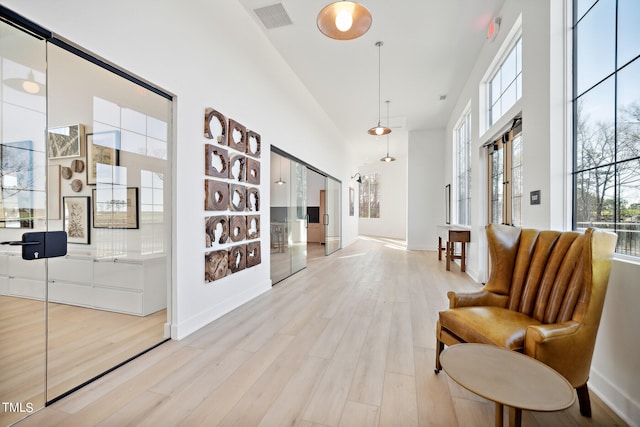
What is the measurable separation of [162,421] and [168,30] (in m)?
2.89

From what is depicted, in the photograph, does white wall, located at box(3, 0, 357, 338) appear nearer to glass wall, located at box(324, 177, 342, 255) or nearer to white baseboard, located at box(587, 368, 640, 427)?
white baseboard, located at box(587, 368, 640, 427)

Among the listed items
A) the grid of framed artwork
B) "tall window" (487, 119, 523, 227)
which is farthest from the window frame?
the grid of framed artwork

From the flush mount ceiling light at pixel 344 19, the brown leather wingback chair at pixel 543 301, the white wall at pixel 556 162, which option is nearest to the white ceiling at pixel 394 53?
the white wall at pixel 556 162

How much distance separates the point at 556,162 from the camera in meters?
2.42

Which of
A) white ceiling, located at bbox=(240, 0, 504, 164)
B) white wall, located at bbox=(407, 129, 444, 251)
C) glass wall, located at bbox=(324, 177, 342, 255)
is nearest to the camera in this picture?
white ceiling, located at bbox=(240, 0, 504, 164)

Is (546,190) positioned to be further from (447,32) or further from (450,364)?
(447,32)

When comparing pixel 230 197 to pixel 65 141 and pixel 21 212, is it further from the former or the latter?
pixel 21 212

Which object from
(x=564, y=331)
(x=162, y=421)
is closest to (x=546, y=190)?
(x=564, y=331)

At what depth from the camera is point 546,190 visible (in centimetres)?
251

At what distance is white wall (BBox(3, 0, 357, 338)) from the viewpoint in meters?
1.85

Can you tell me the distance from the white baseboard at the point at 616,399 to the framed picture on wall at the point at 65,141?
12.3 ft

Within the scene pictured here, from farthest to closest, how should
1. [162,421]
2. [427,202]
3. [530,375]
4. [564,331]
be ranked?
[427,202], [162,421], [564,331], [530,375]

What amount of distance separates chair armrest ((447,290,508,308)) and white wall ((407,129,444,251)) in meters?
6.73

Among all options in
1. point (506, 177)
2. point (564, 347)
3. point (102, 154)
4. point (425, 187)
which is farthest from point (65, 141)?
point (425, 187)
